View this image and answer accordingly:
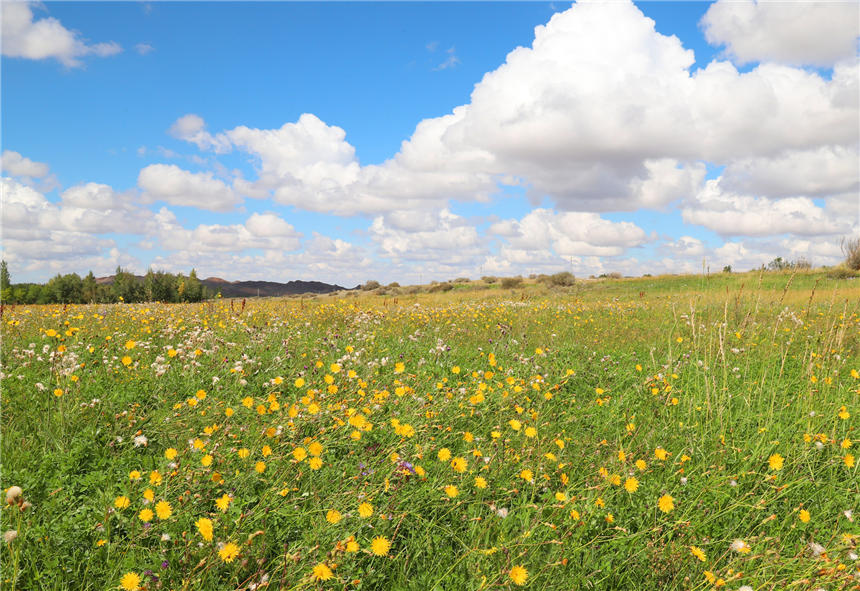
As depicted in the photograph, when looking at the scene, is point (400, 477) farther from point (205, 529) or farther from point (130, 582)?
point (130, 582)

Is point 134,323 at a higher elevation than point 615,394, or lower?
higher

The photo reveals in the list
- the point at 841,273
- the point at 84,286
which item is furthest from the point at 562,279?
the point at 84,286

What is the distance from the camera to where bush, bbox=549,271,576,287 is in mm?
34444

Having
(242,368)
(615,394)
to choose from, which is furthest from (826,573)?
(242,368)

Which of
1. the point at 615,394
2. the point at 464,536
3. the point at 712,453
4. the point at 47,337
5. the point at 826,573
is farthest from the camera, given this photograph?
the point at 47,337

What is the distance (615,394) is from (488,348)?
210 centimetres

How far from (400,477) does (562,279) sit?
34.3 metres

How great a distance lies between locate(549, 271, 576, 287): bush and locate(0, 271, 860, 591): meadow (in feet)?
95.3

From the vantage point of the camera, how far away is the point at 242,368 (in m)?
4.55

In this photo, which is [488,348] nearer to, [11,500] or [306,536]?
[306,536]

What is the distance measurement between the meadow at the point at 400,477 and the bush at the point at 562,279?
29.0 m

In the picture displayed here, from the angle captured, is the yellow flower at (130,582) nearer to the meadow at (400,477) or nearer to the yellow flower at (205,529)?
the meadow at (400,477)

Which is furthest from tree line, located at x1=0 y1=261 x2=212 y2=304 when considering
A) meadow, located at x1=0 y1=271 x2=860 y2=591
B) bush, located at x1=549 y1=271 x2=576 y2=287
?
meadow, located at x1=0 y1=271 x2=860 y2=591

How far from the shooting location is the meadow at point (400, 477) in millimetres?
2219
